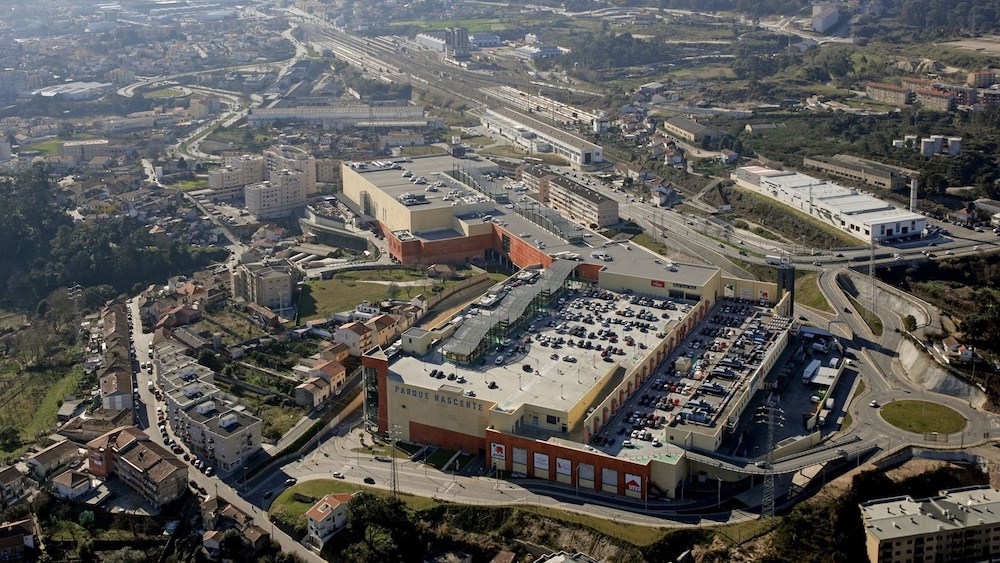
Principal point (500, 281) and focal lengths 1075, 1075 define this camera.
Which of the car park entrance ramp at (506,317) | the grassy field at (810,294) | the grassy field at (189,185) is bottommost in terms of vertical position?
the grassy field at (810,294)

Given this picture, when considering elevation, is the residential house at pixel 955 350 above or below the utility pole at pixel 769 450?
above

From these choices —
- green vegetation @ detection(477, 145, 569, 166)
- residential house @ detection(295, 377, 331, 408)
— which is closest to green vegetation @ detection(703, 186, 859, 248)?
green vegetation @ detection(477, 145, 569, 166)

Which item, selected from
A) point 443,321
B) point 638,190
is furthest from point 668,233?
point 443,321

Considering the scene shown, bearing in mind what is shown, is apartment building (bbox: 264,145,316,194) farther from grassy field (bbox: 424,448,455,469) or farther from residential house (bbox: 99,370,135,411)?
grassy field (bbox: 424,448,455,469)

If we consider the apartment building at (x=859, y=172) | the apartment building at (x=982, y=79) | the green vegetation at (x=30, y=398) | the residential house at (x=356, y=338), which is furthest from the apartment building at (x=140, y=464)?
the apartment building at (x=982, y=79)

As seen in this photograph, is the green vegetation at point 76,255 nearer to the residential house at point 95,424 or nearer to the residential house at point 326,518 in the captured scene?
the residential house at point 95,424

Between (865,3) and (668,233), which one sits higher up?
(865,3)

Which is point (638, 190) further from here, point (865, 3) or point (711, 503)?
point (865, 3)
